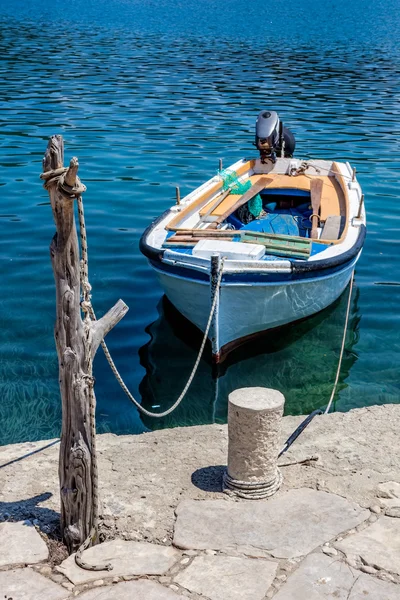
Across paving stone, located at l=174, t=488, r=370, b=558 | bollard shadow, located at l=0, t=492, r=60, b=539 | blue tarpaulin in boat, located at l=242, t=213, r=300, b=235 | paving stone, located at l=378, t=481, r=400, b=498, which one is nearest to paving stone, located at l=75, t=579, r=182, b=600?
paving stone, located at l=174, t=488, r=370, b=558

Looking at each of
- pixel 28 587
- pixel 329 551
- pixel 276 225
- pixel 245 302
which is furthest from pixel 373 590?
pixel 276 225

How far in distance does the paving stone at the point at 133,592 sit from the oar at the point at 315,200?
284 inches

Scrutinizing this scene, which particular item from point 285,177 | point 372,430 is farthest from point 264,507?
point 285,177

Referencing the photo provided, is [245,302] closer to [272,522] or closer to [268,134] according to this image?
[272,522]

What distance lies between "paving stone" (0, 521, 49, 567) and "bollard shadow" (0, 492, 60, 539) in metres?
0.09

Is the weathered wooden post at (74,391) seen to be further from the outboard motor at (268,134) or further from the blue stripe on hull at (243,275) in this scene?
the outboard motor at (268,134)

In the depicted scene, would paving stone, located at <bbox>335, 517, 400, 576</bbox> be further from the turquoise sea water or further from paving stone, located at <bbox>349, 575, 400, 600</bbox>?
the turquoise sea water

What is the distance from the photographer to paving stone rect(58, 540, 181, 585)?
5301mm

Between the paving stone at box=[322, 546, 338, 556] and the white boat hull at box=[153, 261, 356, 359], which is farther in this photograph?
the white boat hull at box=[153, 261, 356, 359]

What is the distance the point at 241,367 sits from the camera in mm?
10555

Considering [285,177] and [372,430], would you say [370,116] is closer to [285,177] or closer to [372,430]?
[285,177]

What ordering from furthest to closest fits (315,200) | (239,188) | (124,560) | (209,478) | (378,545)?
(239,188)
(315,200)
(209,478)
(378,545)
(124,560)

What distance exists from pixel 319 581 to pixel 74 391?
212 centimetres

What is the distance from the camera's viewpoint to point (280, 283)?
10.1 m
